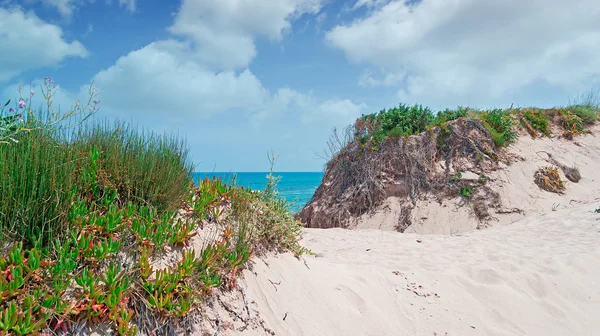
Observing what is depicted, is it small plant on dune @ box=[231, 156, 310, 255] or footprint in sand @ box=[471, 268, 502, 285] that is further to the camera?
footprint in sand @ box=[471, 268, 502, 285]

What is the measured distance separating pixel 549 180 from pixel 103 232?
10.8m

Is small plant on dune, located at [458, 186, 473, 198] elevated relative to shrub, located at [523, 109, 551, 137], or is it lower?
lower

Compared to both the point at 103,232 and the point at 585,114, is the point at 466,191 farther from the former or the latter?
the point at 103,232

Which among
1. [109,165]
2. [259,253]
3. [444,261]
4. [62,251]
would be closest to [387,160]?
[444,261]

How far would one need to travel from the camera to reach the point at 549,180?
10586mm

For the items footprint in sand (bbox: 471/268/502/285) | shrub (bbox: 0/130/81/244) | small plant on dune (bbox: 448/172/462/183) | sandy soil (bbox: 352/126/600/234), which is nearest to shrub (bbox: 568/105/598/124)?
sandy soil (bbox: 352/126/600/234)

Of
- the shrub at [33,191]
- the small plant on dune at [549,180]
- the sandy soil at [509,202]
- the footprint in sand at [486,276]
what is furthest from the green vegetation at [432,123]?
the shrub at [33,191]

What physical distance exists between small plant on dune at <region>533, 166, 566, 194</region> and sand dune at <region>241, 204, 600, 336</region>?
3.74 metres

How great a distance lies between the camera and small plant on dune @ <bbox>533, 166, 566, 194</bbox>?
413 inches

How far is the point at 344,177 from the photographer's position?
11.4m

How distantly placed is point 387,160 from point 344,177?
1.31 meters

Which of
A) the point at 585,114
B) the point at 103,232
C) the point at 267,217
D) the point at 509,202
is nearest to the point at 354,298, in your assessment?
the point at 267,217

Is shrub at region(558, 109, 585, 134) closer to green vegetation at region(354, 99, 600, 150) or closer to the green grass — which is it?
green vegetation at region(354, 99, 600, 150)

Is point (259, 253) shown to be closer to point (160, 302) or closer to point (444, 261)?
point (160, 302)
